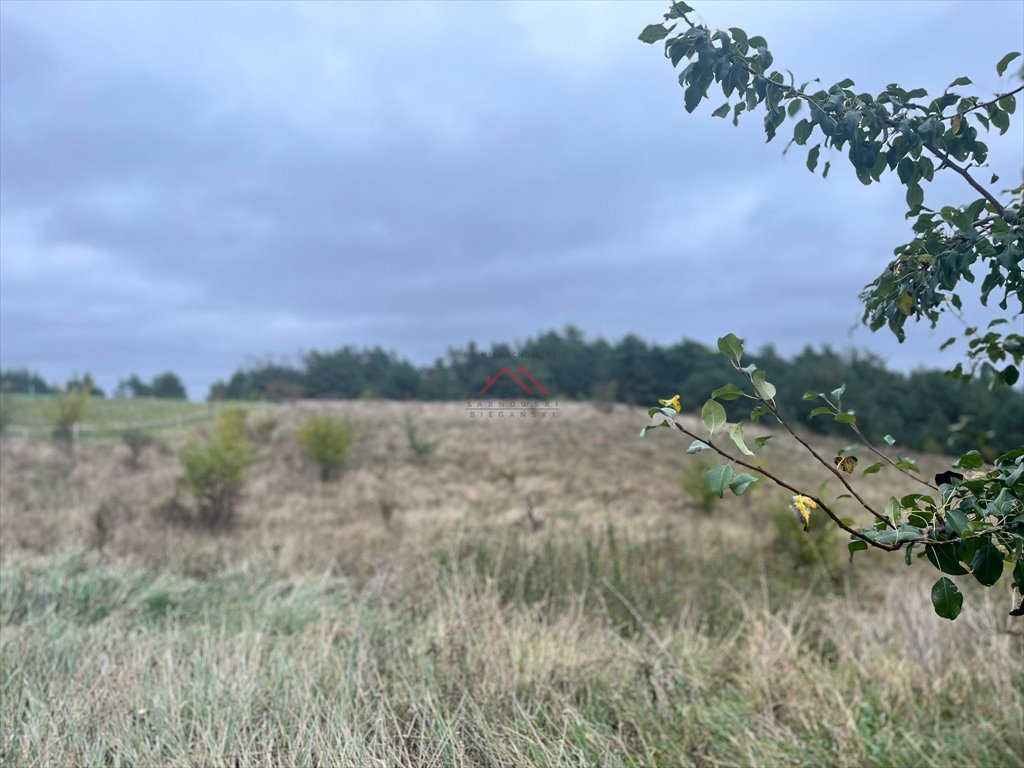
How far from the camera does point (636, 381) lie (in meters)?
23.8

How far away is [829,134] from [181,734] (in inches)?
114

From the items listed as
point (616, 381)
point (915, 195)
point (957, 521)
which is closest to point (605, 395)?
point (616, 381)

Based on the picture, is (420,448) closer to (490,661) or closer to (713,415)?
(490,661)

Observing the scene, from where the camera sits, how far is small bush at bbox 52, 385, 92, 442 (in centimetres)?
1931

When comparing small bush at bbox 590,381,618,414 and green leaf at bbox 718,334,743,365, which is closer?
green leaf at bbox 718,334,743,365

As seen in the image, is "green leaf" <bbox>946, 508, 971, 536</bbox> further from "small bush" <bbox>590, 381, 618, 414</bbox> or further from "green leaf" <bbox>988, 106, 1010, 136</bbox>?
"small bush" <bbox>590, 381, 618, 414</bbox>

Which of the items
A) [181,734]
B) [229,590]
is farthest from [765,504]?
[181,734]

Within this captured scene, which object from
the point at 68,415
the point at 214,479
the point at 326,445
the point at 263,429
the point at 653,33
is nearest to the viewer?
the point at 653,33

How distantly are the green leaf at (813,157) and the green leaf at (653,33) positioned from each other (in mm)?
448

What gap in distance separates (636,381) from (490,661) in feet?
68.6

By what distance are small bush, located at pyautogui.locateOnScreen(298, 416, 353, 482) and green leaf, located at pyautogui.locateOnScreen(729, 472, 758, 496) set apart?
57.9ft

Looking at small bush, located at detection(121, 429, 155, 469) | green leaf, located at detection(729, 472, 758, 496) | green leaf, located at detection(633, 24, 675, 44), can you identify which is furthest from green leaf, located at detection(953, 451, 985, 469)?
small bush, located at detection(121, 429, 155, 469)

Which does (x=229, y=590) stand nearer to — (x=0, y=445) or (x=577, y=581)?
(x=577, y=581)

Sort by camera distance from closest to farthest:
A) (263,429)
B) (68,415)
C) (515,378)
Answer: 1. (515,378)
2. (68,415)
3. (263,429)
